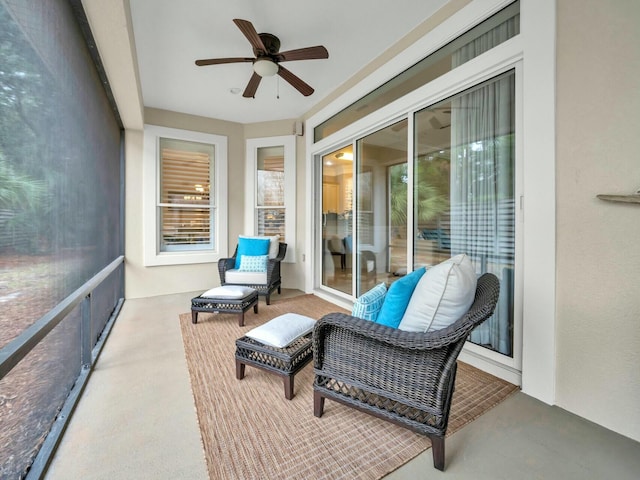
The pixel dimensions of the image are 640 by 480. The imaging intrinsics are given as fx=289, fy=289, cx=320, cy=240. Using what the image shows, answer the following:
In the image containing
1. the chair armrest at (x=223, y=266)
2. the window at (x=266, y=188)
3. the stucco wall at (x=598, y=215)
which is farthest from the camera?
the window at (x=266, y=188)

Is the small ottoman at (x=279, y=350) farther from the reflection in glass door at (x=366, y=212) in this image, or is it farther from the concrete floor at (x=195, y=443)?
the reflection in glass door at (x=366, y=212)

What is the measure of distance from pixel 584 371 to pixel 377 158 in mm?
2533

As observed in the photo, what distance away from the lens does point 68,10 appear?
5.89 ft

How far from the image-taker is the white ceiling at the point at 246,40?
7.82 ft

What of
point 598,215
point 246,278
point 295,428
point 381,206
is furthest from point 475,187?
point 246,278

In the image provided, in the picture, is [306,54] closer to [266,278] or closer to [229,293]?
[229,293]

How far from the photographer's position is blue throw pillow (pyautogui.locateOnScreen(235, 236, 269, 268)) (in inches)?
171

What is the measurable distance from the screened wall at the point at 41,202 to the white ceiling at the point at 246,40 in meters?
0.75

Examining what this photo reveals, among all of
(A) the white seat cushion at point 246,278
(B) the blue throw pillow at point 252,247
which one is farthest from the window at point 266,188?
(A) the white seat cushion at point 246,278

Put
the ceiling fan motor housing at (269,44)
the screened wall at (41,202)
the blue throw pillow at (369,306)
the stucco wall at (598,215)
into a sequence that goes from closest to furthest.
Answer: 1. the screened wall at (41,202)
2. the stucco wall at (598,215)
3. the blue throw pillow at (369,306)
4. the ceiling fan motor housing at (269,44)

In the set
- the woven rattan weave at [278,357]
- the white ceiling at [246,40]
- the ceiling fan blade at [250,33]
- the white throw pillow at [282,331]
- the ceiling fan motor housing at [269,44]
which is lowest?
the woven rattan weave at [278,357]

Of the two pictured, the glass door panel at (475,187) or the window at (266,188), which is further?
the window at (266,188)

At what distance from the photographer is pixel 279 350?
181cm

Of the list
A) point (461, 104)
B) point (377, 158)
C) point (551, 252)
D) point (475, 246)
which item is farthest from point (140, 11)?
point (551, 252)
